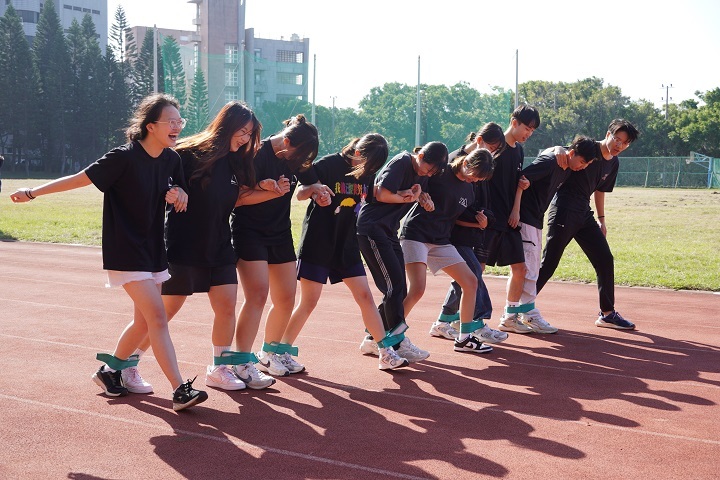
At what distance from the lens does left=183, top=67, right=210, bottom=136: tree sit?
3531 centimetres

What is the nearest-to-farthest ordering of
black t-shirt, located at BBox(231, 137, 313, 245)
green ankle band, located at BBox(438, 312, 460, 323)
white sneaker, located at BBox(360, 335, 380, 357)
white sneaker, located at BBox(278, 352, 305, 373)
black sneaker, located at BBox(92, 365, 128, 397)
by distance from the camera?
black sneaker, located at BBox(92, 365, 128, 397) → black t-shirt, located at BBox(231, 137, 313, 245) → white sneaker, located at BBox(278, 352, 305, 373) → white sneaker, located at BBox(360, 335, 380, 357) → green ankle band, located at BBox(438, 312, 460, 323)

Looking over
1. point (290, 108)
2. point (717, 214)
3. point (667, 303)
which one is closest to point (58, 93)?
point (290, 108)

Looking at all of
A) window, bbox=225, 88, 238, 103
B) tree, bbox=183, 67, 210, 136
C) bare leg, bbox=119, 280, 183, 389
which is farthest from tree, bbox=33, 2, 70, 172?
bare leg, bbox=119, 280, 183, 389

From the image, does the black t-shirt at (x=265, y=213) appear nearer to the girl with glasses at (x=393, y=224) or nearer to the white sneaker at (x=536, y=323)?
the girl with glasses at (x=393, y=224)

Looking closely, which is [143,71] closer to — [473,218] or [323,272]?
[473,218]

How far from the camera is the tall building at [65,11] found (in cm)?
10625

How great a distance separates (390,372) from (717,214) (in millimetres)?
25598

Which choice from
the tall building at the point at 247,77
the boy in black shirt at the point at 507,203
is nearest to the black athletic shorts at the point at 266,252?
the boy in black shirt at the point at 507,203

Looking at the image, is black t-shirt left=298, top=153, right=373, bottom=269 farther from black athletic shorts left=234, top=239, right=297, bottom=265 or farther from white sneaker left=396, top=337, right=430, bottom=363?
white sneaker left=396, top=337, right=430, bottom=363

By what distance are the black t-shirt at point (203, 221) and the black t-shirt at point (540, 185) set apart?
3.47 metres

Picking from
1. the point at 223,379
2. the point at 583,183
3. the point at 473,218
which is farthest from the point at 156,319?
the point at 583,183

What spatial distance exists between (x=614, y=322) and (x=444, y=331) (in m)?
1.91

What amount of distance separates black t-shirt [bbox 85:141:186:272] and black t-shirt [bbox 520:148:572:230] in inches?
158

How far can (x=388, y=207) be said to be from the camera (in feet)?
22.3
